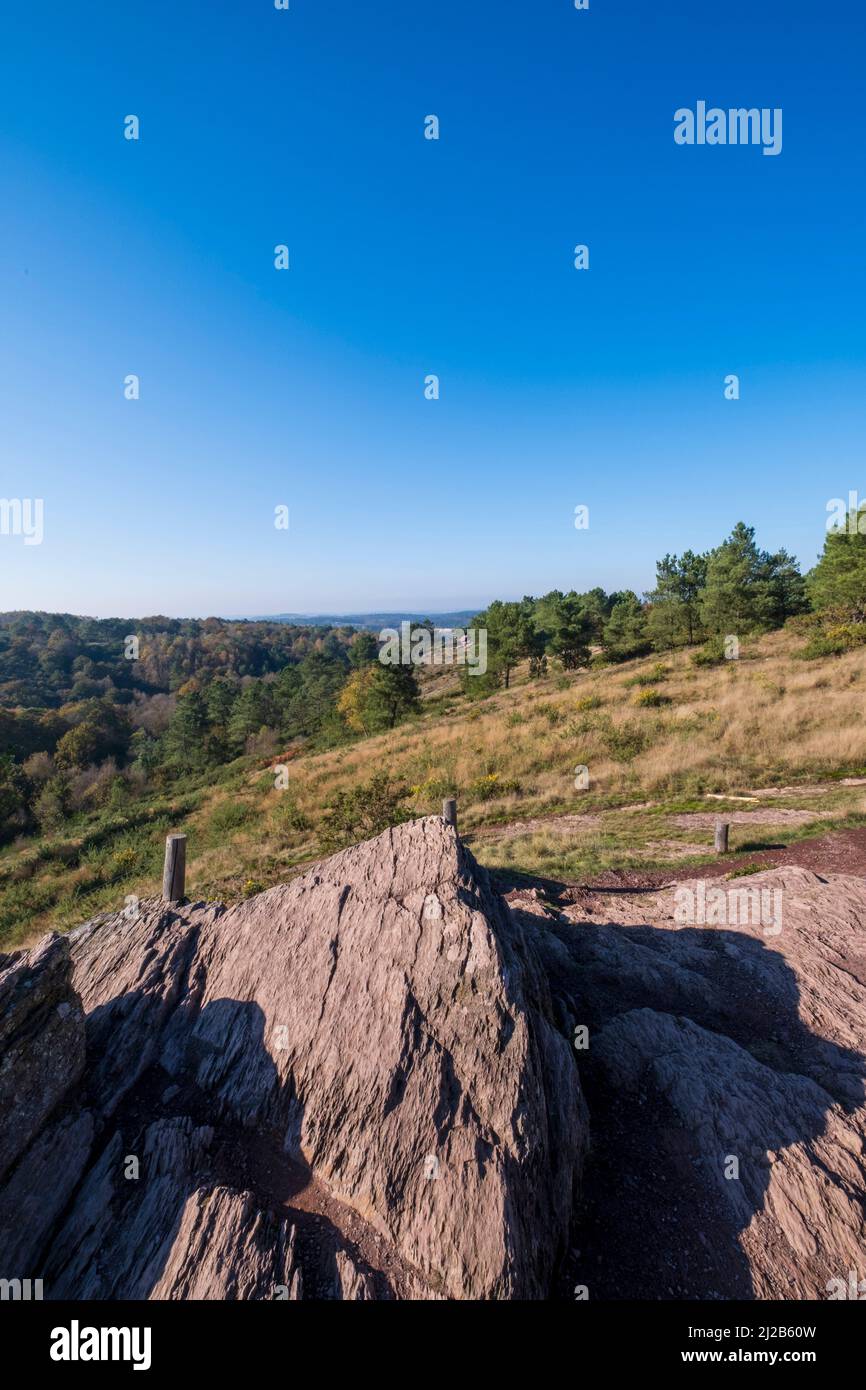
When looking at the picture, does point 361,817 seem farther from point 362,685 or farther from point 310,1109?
point 362,685

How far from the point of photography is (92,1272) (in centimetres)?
378

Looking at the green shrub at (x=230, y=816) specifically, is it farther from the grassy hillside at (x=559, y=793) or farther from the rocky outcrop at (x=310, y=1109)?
the rocky outcrop at (x=310, y=1109)

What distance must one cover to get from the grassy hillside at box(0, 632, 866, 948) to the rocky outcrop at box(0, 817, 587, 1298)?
30.2ft

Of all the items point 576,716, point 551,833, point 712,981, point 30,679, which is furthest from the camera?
point 30,679

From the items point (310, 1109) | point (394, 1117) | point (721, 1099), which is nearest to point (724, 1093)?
point (721, 1099)

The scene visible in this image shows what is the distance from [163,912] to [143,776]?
164 ft

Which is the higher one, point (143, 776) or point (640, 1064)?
point (640, 1064)

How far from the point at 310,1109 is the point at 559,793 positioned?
56.3 feet

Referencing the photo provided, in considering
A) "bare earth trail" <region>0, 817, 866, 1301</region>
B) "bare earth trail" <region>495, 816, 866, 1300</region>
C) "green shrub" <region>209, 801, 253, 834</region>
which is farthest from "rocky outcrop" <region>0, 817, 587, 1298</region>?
"green shrub" <region>209, 801, 253, 834</region>

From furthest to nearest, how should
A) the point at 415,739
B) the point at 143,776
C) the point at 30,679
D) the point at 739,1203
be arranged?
the point at 30,679
the point at 143,776
the point at 415,739
the point at 739,1203

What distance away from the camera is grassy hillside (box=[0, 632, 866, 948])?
16.2 m

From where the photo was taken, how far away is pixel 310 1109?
4.70m
